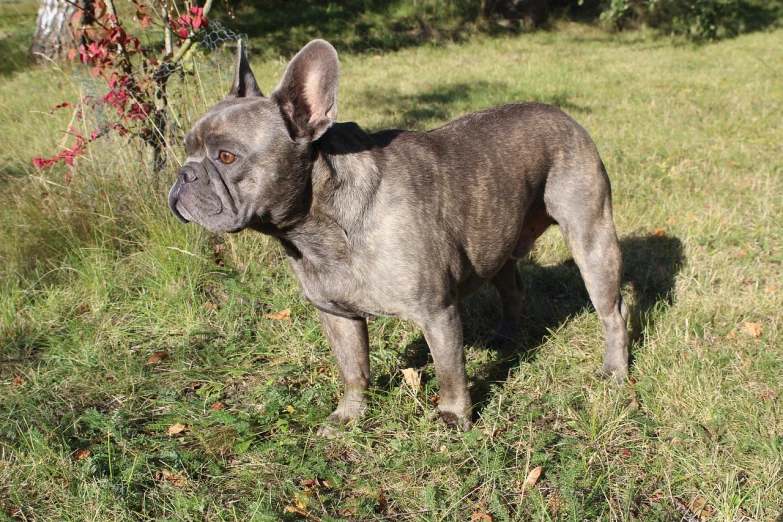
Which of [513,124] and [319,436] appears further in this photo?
[513,124]

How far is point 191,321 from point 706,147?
6.05 metres

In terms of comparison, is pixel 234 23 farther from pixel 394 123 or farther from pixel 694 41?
pixel 694 41

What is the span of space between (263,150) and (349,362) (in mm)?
1330

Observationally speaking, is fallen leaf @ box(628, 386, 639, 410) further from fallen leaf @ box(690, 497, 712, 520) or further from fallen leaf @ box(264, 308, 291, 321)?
fallen leaf @ box(264, 308, 291, 321)

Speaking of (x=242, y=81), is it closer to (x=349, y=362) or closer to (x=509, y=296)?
(x=349, y=362)

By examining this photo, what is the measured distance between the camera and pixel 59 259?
5.07 meters

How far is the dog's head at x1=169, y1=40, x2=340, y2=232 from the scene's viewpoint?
3.04 meters

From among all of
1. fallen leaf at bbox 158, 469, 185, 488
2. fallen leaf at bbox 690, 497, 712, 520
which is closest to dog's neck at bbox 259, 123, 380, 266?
fallen leaf at bbox 158, 469, 185, 488

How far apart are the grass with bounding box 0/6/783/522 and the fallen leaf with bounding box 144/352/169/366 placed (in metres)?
0.01

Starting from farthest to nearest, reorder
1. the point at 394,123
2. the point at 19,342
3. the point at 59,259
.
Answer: the point at 394,123 < the point at 59,259 < the point at 19,342

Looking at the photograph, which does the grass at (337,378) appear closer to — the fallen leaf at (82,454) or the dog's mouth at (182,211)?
the fallen leaf at (82,454)

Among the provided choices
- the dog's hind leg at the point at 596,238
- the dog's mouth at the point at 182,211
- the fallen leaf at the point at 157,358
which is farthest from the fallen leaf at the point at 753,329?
the fallen leaf at the point at 157,358

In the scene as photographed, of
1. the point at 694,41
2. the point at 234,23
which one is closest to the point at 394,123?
the point at 234,23

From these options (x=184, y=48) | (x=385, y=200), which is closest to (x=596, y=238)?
(x=385, y=200)
